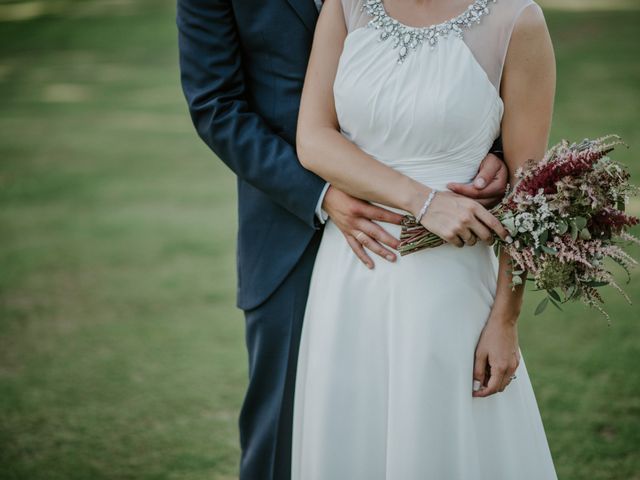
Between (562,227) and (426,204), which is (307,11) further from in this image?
(562,227)

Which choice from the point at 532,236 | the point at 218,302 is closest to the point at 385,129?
the point at 532,236

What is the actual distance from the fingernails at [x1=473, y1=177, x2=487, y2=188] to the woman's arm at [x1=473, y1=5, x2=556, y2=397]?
0.09 m

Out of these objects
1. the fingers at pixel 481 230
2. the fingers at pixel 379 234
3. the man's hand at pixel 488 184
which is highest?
the man's hand at pixel 488 184

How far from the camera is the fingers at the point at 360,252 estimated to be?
2312 mm

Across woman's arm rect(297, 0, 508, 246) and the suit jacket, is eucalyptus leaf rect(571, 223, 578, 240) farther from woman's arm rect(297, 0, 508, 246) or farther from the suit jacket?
the suit jacket

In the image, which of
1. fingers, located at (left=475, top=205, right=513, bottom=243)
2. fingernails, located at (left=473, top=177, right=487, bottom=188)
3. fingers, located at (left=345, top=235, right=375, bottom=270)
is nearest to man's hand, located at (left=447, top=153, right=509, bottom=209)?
fingernails, located at (left=473, top=177, right=487, bottom=188)

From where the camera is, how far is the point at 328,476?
2.39 m

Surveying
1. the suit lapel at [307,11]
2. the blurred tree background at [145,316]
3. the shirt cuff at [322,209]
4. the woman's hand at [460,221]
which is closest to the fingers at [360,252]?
the shirt cuff at [322,209]

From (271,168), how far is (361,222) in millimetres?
336

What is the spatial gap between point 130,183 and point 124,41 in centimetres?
849

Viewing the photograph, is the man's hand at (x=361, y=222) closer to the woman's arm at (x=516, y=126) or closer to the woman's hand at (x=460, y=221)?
the woman's hand at (x=460, y=221)

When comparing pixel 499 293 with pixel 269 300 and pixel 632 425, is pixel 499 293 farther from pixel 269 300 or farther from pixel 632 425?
pixel 632 425

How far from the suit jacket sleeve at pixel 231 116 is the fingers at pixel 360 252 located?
157 millimetres

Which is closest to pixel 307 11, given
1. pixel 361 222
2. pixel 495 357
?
pixel 361 222
